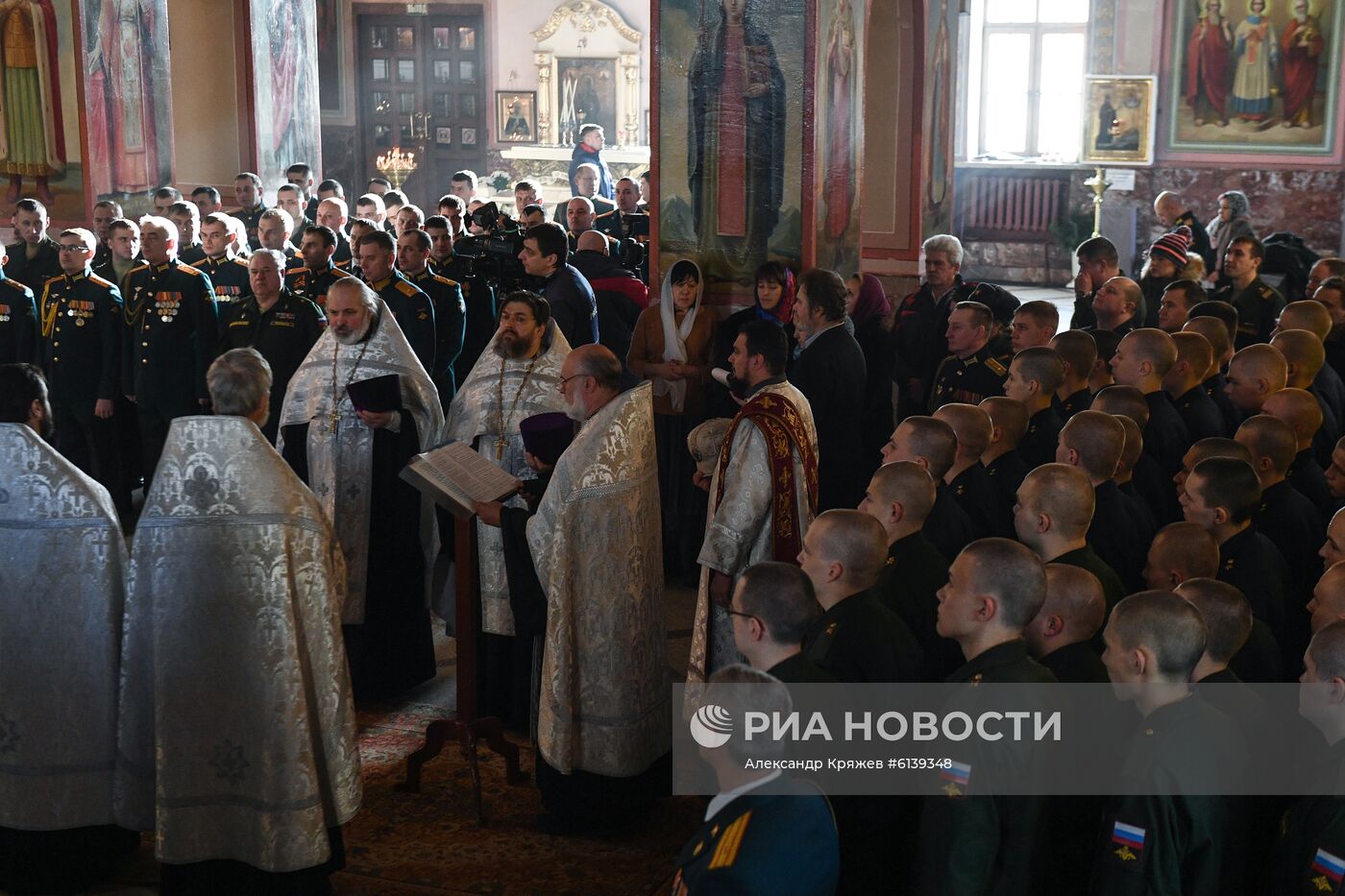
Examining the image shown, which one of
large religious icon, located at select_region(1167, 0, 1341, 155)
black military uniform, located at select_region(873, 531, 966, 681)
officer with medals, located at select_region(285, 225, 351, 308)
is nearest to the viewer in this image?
black military uniform, located at select_region(873, 531, 966, 681)

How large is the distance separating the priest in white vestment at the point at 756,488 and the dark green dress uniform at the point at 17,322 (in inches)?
218

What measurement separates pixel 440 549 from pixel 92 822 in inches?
69.7

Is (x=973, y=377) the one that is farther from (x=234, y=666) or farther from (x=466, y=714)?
(x=234, y=666)

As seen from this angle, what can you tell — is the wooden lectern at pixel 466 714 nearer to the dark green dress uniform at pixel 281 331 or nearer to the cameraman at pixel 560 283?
the dark green dress uniform at pixel 281 331

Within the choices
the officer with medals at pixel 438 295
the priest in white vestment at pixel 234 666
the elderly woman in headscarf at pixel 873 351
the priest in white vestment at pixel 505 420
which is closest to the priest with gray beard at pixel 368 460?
the priest in white vestment at pixel 505 420

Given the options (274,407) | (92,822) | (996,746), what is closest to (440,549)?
(92,822)

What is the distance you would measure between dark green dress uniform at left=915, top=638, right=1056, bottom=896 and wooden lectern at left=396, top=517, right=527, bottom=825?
2.18m

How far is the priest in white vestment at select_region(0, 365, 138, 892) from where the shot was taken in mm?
4164

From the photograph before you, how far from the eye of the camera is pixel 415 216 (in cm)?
971

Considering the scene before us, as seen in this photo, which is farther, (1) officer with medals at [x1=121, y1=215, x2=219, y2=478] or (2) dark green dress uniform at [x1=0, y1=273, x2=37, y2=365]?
(2) dark green dress uniform at [x1=0, y1=273, x2=37, y2=365]

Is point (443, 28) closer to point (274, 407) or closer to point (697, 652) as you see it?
point (274, 407)

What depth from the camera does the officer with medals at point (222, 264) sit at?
8719 millimetres

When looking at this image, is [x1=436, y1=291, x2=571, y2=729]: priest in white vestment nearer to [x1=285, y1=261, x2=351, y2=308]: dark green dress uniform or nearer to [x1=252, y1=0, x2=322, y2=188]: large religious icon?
[x1=285, y1=261, x2=351, y2=308]: dark green dress uniform

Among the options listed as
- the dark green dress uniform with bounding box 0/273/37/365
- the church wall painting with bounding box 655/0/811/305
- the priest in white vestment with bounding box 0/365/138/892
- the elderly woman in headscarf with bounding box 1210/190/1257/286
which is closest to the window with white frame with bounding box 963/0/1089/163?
the elderly woman in headscarf with bounding box 1210/190/1257/286
